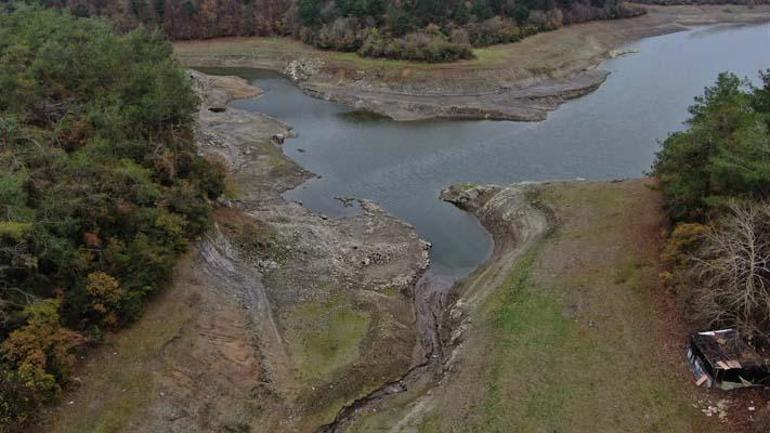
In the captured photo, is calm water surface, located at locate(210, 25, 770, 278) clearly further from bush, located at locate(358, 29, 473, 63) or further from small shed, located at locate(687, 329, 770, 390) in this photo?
small shed, located at locate(687, 329, 770, 390)

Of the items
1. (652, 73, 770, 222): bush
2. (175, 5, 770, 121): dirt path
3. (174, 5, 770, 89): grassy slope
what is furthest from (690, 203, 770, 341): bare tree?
(174, 5, 770, 89): grassy slope

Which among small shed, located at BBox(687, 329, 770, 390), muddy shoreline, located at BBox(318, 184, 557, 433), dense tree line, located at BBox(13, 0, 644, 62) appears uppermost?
dense tree line, located at BBox(13, 0, 644, 62)

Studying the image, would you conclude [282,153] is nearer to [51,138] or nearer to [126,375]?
[51,138]

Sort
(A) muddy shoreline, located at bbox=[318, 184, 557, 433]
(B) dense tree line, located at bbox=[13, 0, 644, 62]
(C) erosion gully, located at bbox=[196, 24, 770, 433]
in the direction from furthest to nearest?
(B) dense tree line, located at bbox=[13, 0, 644, 62], (C) erosion gully, located at bbox=[196, 24, 770, 433], (A) muddy shoreline, located at bbox=[318, 184, 557, 433]

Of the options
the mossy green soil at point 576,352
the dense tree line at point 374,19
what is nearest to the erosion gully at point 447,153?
the mossy green soil at point 576,352

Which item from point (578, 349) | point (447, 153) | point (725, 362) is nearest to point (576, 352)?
point (578, 349)

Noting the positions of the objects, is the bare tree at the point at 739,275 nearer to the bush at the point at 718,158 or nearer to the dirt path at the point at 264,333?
the bush at the point at 718,158
